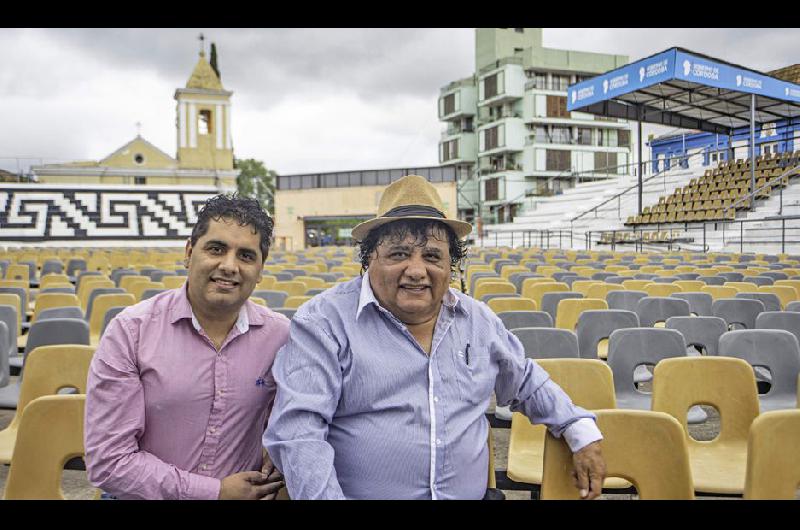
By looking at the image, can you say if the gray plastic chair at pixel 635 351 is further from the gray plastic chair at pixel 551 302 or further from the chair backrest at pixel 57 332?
the chair backrest at pixel 57 332

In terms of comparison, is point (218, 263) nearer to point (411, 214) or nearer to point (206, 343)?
point (206, 343)

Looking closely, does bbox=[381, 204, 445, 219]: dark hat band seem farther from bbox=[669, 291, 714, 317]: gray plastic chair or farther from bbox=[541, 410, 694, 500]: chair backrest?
bbox=[669, 291, 714, 317]: gray plastic chair

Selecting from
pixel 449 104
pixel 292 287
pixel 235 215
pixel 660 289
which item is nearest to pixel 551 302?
pixel 660 289

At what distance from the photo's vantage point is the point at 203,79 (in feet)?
108

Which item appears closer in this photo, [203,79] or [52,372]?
[52,372]

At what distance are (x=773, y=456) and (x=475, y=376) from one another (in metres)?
0.90

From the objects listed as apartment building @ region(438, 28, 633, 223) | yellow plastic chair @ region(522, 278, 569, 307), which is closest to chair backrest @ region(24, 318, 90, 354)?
yellow plastic chair @ region(522, 278, 569, 307)

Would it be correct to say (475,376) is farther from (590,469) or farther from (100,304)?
(100,304)

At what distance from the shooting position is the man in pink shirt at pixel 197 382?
65.4 inches

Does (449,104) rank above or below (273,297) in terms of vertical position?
above

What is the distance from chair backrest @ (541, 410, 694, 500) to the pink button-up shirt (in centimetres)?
90

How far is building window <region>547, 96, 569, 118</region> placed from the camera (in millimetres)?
43250

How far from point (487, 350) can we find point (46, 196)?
26.1 meters
